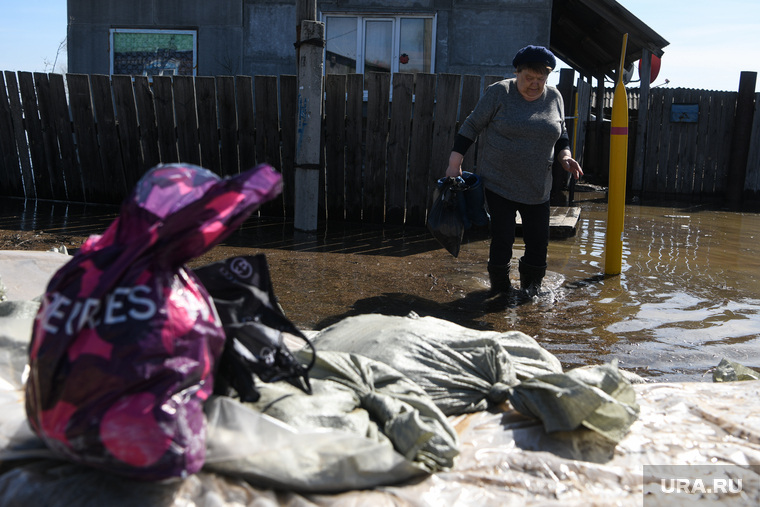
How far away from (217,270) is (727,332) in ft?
10.6

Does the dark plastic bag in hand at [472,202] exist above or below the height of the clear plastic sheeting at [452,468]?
above

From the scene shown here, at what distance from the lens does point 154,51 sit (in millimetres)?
10523

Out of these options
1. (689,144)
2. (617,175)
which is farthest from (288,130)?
(689,144)

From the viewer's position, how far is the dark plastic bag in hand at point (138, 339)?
1.52 meters

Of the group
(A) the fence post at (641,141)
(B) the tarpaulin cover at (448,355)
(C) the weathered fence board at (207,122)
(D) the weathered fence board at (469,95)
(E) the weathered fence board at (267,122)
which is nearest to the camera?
(B) the tarpaulin cover at (448,355)

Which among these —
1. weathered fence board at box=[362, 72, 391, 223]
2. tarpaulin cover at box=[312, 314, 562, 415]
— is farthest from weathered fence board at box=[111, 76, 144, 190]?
tarpaulin cover at box=[312, 314, 562, 415]

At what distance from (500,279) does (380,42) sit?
21.6 feet

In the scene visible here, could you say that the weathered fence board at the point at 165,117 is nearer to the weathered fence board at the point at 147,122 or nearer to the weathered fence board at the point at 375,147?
the weathered fence board at the point at 147,122

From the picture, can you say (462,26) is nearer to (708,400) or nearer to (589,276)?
(589,276)

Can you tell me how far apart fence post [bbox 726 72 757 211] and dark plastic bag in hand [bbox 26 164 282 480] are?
1101 centimetres

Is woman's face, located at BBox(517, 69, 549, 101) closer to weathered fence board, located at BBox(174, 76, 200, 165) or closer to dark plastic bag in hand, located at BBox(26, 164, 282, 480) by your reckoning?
dark plastic bag in hand, located at BBox(26, 164, 282, 480)

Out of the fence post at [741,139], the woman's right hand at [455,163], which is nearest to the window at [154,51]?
the woman's right hand at [455,163]

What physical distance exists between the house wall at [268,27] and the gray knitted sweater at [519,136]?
18.9ft

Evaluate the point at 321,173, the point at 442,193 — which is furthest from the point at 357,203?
the point at 442,193
